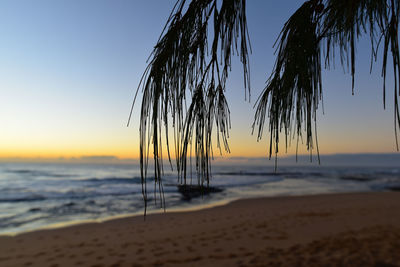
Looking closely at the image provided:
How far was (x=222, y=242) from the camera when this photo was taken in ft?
16.2

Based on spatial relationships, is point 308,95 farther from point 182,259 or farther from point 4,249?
point 4,249

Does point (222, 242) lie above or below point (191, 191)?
below

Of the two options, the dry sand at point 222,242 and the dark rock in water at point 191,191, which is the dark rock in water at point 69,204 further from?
the dark rock in water at point 191,191

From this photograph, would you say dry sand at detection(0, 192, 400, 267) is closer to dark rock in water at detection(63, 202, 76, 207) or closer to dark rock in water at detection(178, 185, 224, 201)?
dark rock in water at detection(178, 185, 224, 201)

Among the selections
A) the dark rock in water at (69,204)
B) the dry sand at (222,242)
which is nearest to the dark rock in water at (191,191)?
the dry sand at (222,242)

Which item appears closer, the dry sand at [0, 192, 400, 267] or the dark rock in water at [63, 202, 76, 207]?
the dry sand at [0, 192, 400, 267]

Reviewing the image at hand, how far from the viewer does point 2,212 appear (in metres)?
9.26

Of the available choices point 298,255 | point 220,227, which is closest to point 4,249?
point 220,227

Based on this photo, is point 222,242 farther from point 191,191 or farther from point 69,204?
point 69,204

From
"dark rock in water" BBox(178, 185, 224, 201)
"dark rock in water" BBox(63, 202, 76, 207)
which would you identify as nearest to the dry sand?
"dark rock in water" BBox(178, 185, 224, 201)

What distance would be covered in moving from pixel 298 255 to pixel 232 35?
12.5 ft

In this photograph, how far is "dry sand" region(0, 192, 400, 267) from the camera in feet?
12.7

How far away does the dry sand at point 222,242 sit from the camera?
3875mm

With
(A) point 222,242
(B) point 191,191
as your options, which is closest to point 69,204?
(A) point 222,242
